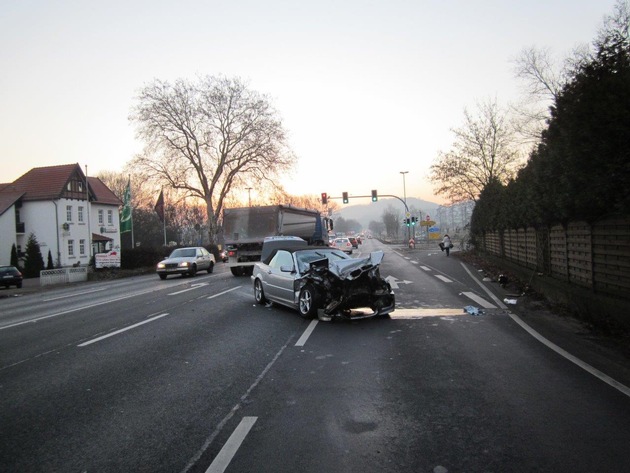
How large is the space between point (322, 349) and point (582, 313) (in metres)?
5.52

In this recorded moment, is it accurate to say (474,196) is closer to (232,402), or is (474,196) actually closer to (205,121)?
(205,121)

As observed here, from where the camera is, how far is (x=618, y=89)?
23.5 feet

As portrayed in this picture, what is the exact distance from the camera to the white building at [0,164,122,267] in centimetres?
4419

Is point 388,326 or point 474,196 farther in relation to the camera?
point 474,196

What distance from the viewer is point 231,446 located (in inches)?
154

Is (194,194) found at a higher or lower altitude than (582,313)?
higher

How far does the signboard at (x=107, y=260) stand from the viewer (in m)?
31.7

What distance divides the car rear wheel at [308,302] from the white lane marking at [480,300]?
4153 millimetres

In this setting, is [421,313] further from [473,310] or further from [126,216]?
[126,216]

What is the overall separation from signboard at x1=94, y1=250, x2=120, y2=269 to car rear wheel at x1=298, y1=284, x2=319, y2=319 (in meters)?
24.9

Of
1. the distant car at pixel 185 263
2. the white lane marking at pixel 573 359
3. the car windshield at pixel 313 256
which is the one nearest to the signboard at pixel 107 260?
the distant car at pixel 185 263

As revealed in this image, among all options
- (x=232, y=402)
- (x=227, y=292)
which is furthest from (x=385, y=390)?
(x=227, y=292)

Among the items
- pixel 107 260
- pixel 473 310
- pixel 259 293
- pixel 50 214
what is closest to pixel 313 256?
pixel 259 293

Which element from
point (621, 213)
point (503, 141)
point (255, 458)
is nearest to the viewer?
point (255, 458)
